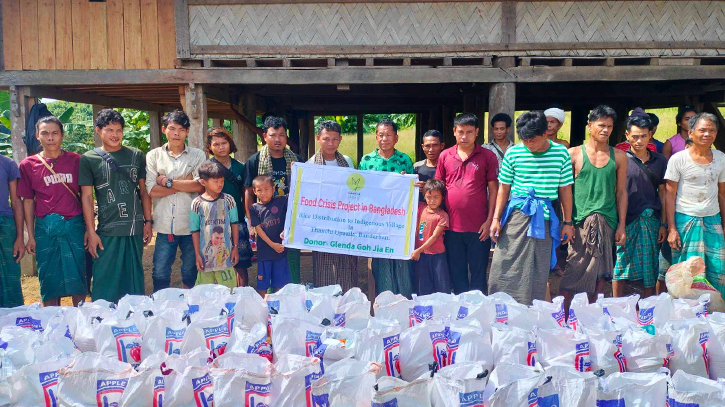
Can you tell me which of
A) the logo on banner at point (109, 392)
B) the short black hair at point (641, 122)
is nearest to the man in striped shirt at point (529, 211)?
the short black hair at point (641, 122)

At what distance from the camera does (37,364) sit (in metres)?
2.51

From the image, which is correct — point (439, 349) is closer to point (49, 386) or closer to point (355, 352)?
point (355, 352)

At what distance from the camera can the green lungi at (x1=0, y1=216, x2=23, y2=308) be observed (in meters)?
4.18

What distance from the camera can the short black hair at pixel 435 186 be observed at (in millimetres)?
4188

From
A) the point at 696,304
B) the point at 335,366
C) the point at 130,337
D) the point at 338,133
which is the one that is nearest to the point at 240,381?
the point at 335,366

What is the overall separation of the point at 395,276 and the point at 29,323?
8.44ft

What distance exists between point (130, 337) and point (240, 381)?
884mm

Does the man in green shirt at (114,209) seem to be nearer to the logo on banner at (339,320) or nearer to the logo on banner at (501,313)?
the logo on banner at (339,320)

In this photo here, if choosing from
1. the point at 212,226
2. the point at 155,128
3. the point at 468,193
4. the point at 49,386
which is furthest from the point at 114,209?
the point at 155,128

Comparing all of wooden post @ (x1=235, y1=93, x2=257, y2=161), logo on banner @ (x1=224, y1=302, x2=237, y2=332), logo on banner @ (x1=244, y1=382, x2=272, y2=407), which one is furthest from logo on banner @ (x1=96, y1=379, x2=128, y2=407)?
wooden post @ (x1=235, y1=93, x2=257, y2=161)

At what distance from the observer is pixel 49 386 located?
8.27 feet

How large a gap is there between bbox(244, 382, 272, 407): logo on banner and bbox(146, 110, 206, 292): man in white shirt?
2.19 metres

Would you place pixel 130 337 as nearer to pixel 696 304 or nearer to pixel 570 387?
pixel 570 387

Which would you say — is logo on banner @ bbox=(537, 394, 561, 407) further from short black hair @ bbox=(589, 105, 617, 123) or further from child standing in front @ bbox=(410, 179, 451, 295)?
short black hair @ bbox=(589, 105, 617, 123)
